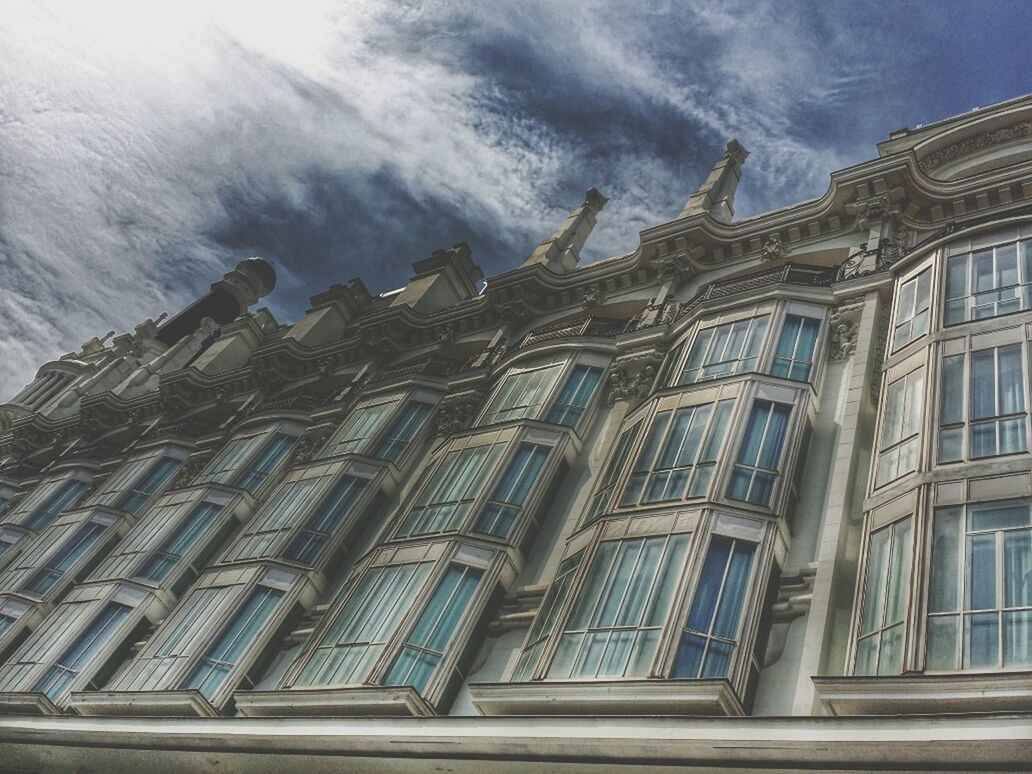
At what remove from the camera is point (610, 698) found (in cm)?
1079

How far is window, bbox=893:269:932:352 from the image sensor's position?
589 inches

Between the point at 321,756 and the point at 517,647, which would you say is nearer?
the point at 321,756

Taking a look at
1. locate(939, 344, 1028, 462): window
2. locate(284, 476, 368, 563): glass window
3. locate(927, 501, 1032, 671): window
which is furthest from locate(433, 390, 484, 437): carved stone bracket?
locate(927, 501, 1032, 671): window

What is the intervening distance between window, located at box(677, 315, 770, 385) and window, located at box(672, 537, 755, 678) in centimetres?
464

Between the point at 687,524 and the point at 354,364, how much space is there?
1669 centimetres

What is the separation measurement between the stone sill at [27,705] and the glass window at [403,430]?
798 cm

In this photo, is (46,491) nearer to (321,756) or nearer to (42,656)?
(42,656)

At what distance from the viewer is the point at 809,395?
15.3 metres

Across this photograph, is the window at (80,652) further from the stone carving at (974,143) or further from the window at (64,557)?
the stone carving at (974,143)

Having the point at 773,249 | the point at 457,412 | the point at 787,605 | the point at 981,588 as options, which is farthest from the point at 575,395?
the point at 981,588

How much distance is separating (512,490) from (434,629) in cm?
337

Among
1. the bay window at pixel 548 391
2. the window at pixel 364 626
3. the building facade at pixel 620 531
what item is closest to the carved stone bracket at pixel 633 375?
the building facade at pixel 620 531

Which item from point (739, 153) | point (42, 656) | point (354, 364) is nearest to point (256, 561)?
point (42, 656)

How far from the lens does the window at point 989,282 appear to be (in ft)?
46.6
